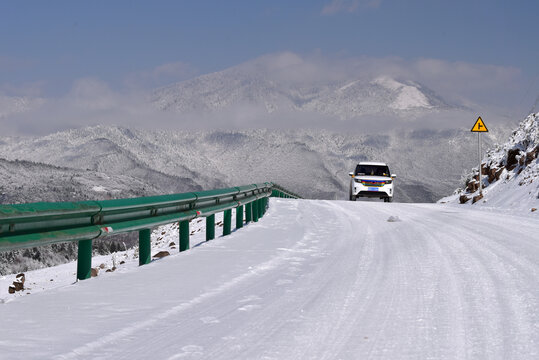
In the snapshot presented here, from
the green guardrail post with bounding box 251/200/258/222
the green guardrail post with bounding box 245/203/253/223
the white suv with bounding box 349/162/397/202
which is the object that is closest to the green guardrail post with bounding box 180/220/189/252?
the green guardrail post with bounding box 245/203/253/223

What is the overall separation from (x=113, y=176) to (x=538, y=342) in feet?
370

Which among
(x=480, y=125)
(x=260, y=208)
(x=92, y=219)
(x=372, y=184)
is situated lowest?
(x=260, y=208)

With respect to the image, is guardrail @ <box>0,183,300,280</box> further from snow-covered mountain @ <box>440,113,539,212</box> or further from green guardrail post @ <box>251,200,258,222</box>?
snow-covered mountain @ <box>440,113,539,212</box>

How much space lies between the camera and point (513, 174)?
22.7 metres

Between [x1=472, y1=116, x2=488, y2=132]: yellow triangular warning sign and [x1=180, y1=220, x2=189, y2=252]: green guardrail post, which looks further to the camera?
[x1=472, y1=116, x2=488, y2=132]: yellow triangular warning sign

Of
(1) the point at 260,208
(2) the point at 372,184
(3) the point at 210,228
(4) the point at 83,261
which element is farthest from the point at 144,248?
(2) the point at 372,184

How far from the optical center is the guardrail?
577cm

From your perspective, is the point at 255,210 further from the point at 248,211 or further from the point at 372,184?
the point at 372,184

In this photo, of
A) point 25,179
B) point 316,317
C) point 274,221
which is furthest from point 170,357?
point 25,179

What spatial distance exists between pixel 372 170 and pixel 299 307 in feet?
72.4

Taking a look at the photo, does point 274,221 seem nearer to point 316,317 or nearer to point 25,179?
point 316,317

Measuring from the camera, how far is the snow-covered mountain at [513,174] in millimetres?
18938

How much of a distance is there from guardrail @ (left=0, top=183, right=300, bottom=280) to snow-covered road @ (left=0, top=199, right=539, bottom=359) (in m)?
0.52

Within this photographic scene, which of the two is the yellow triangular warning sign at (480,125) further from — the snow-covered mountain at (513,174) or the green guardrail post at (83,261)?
the green guardrail post at (83,261)
